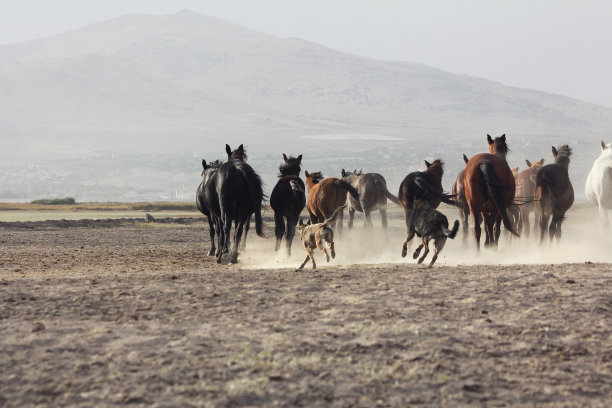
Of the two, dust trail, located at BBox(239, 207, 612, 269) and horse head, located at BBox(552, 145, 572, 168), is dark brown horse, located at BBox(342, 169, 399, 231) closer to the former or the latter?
dust trail, located at BBox(239, 207, 612, 269)

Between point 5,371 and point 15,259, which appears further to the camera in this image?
point 15,259

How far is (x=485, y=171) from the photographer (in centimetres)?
1590

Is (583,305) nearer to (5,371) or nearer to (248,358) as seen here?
(248,358)

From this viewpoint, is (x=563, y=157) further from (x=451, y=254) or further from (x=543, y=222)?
(x=451, y=254)

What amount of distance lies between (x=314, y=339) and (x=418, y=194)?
761cm

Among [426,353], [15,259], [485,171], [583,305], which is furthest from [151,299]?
[15,259]

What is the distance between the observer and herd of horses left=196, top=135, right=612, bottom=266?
52.5 feet

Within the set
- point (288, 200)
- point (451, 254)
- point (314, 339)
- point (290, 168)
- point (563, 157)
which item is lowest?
point (451, 254)

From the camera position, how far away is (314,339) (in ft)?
27.7

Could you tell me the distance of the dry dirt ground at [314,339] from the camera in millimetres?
6926

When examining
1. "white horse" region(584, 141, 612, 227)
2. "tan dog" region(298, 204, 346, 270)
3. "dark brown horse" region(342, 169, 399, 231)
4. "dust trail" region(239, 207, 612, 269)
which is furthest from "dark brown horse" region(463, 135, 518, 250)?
"dark brown horse" region(342, 169, 399, 231)

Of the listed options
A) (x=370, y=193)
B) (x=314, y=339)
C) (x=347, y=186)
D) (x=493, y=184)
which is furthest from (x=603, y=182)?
(x=314, y=339)

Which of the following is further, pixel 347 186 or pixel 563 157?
pixel 563 157

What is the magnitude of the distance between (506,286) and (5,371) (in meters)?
6.47
